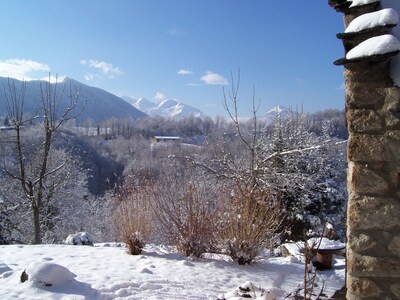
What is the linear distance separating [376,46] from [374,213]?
1.05 m

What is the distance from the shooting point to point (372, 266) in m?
2.25

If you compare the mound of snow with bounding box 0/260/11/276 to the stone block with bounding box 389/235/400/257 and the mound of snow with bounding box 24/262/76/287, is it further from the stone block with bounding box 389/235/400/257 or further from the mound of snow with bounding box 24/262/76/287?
the stone block with bounding box 389/235/400/257

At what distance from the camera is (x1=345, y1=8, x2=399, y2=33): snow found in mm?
2148

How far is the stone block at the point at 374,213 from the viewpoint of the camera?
220 centimetres

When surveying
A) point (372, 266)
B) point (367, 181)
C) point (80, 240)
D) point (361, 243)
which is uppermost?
point (367, 181)

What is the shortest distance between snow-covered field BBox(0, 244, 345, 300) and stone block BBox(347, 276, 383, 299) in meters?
1.13

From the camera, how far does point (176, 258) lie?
551 cm

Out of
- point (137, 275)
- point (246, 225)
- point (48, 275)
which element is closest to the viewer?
point (48, 275)

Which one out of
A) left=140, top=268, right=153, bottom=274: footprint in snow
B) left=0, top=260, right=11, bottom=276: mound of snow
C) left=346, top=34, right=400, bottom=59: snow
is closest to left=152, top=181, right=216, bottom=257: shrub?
left=140, top=268, right=153, bottom=274: footprint in snow

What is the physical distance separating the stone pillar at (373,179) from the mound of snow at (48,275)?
3012 millimetres

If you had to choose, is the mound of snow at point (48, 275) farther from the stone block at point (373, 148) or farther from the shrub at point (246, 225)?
the stone block at point (373, 148)

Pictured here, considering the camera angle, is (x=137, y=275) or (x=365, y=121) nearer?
(x=365, y=121)

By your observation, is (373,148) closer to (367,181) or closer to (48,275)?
(367,181)

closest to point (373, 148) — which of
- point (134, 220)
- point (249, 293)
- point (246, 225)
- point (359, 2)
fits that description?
point (359, 2)
